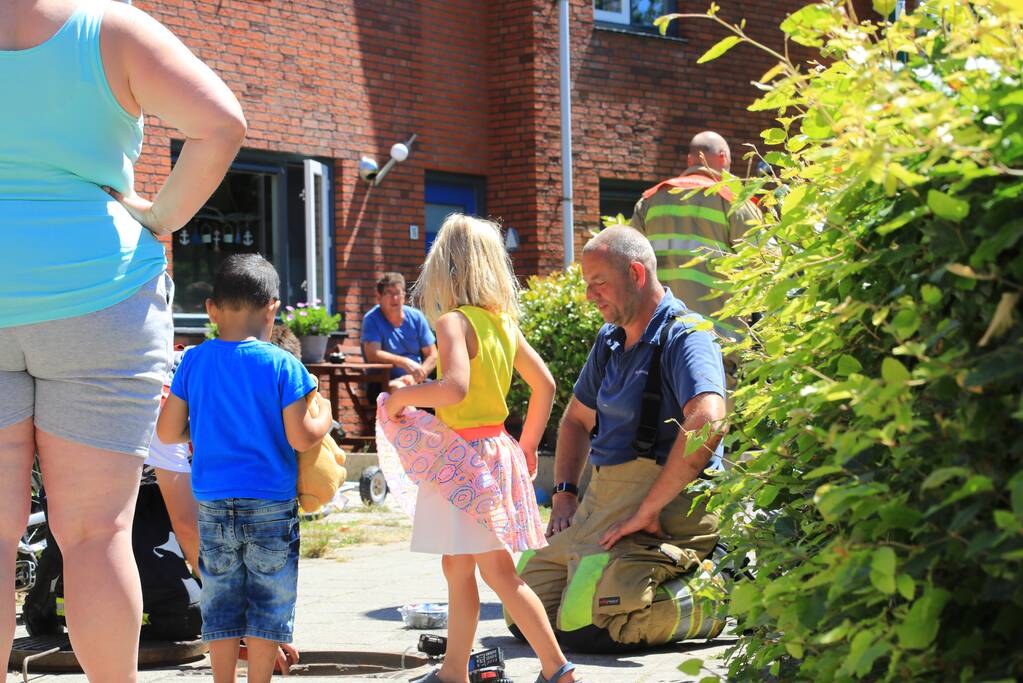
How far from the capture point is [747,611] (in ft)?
7.44

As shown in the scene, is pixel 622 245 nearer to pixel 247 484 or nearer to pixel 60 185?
pixel 247 484

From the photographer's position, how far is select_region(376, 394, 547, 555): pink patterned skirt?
15.1 ft

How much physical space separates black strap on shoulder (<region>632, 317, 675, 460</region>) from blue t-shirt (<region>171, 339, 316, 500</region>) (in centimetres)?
138

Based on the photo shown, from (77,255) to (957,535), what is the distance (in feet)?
6.70

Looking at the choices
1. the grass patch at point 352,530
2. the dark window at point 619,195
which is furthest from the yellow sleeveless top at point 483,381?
the dark window at point 619,195

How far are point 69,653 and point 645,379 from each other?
2349 mm

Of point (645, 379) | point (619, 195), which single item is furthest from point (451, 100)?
point (645, 379)

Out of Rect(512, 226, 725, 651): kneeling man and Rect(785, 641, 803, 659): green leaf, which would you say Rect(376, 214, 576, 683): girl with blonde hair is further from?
Rect(785, 641, 803, 659): green leaf

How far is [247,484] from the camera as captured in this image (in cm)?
429

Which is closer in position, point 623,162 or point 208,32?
point 208,32

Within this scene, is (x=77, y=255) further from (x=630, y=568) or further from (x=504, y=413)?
(x=630, y=568)

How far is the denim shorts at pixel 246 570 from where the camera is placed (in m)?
4.27

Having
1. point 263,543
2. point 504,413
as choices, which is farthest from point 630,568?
point 263,543

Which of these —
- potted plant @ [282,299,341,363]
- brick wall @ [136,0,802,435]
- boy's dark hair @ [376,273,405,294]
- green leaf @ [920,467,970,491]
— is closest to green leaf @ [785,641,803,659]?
green leaf @ [920,467,970,491]
